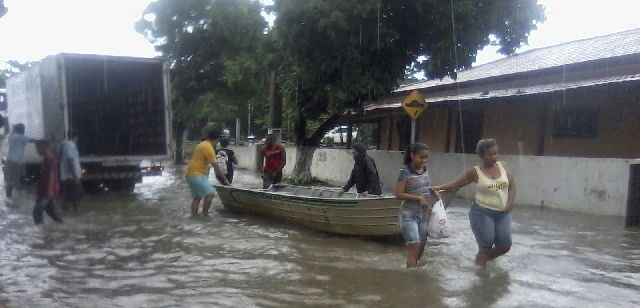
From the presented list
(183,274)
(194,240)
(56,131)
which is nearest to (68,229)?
(194,240)

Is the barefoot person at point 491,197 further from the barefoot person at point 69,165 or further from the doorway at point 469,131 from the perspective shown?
the doorway at point 469,131

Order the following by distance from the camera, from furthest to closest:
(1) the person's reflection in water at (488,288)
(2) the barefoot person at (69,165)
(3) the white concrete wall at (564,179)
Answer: (3) the white concrete wall at (564,179) < (2) the barefoot person at (69,165) < (1) the person's reflection in water at (488,288)

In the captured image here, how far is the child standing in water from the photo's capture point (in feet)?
19.9

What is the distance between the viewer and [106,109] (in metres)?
13.3

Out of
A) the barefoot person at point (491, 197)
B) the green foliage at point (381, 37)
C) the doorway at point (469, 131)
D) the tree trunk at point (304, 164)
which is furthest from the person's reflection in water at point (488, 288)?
the doorway at point (469, 131)

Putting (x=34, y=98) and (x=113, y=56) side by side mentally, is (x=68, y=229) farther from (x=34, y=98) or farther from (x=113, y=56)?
(x=34, y=98)

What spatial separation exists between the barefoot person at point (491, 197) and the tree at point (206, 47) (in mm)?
15719

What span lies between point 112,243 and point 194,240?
1113 millimetres

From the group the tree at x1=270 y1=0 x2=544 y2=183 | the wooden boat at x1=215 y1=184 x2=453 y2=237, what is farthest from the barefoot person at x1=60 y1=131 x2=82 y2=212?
the tree at x1=270 y1=0 x2=544 y2=183

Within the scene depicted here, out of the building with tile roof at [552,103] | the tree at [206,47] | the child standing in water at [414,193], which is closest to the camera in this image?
the child standing in water at [414,193]

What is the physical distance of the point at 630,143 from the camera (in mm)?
13477

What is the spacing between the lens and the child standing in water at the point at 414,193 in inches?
239

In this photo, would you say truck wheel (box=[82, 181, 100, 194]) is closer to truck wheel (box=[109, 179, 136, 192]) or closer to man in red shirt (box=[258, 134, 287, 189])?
truck wheel (box=[109, 179, 136, 192])

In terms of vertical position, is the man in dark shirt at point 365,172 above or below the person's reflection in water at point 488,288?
above
